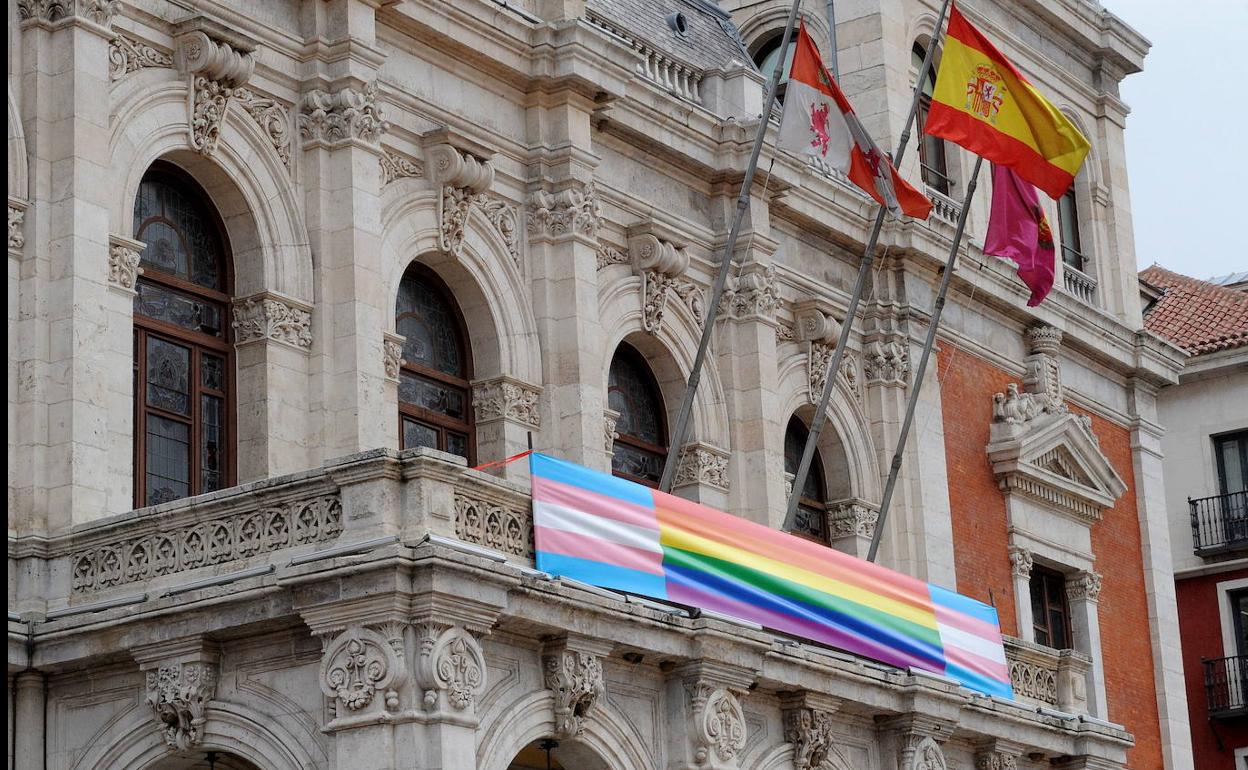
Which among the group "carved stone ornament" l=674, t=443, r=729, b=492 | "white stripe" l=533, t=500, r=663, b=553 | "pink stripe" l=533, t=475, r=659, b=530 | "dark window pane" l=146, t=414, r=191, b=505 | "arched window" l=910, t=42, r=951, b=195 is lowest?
"white stripe" l=533, t=500, r=663, b=553

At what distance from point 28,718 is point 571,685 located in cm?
410

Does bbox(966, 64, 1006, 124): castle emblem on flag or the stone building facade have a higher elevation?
bbox(966, 64, 1006, 124): castle emblem on flag

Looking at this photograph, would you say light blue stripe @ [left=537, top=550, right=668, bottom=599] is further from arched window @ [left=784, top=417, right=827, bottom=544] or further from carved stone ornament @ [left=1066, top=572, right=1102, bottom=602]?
carved stone ornament @ [left=1066, top=572, right=1102, bottom=602]

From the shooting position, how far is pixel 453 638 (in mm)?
14859

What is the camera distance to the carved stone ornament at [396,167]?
21828mm

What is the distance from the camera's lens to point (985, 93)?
84.3ft

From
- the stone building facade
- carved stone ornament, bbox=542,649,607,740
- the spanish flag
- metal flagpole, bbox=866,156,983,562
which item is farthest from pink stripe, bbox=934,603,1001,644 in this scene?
carved stone ornament, bbox=542,649,607,740

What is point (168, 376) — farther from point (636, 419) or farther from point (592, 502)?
point (636, 419)

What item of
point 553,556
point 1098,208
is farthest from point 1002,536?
point 553,556

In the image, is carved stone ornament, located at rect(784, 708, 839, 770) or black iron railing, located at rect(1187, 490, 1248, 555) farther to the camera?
black iron railing, located at rect(1187, 490, 1248, 555)

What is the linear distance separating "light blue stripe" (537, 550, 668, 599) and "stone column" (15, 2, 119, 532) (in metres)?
3.64

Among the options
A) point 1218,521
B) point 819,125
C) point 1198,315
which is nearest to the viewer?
point 819,125

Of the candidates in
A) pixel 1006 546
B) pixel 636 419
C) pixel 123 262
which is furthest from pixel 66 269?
pixel 1006 546

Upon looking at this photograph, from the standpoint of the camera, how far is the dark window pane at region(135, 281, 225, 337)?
1923cm
